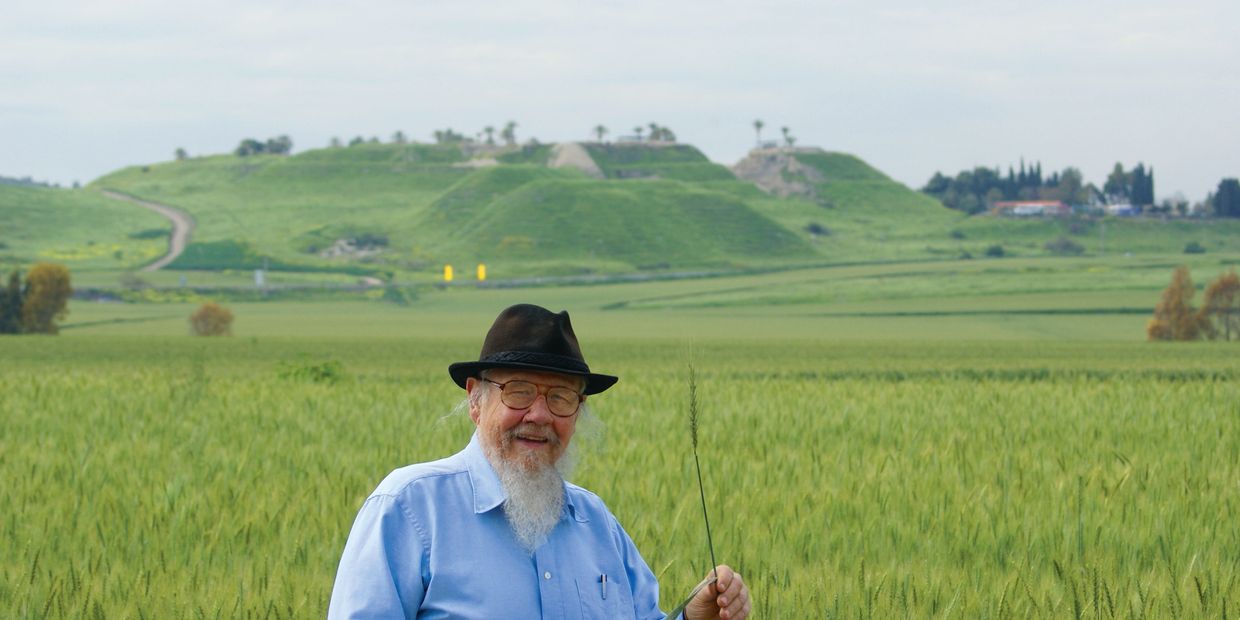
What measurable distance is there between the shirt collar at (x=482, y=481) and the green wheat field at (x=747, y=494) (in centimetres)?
46

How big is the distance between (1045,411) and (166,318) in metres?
102

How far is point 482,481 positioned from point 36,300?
81.1m

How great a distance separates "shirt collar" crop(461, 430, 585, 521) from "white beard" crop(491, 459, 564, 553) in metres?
0.02

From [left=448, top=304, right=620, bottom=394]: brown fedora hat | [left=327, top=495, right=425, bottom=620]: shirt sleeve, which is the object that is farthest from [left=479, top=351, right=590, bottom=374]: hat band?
[left=327, top=495, right=425, bottom=620]: shirt sleeve

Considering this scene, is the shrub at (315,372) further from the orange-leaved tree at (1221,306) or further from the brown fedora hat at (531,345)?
the orange-leaved tree at (1221,306)

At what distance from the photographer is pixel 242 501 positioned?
10.1 meters

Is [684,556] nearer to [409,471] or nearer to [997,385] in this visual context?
[409,471]

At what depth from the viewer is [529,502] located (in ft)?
15.2

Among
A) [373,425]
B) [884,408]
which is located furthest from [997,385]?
[373,425]

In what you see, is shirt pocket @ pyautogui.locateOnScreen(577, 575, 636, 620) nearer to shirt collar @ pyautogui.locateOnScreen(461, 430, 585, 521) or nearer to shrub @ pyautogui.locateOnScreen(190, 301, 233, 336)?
shirt collar @ pyautogui.locateOnScreen(461, 430, 585, 521)

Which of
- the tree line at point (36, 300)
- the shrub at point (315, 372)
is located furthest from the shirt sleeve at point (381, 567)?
the tree line at point (36, 300)

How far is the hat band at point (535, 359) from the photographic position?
182 inches

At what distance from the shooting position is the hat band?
462 centimetres

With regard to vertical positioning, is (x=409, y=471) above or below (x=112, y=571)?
above
